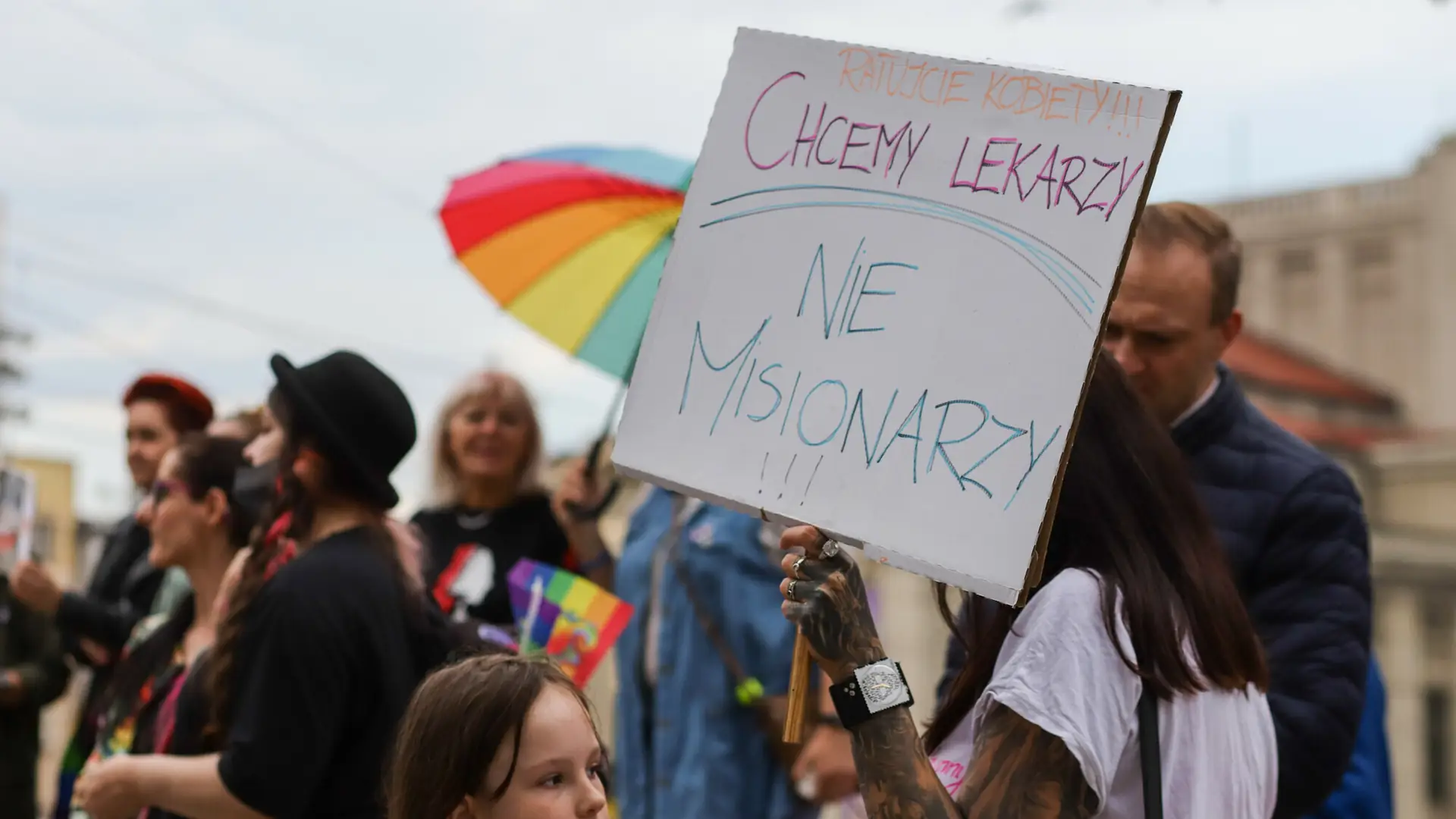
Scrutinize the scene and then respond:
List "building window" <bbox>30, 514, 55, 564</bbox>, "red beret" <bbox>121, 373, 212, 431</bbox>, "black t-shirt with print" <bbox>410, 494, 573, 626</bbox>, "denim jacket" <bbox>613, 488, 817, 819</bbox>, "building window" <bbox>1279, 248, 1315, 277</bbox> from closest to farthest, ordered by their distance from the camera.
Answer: "denim jacket" <bbox>613, 488, 817, 819</bbox>
"black t-shirt with print" <bbox>410, 494, 573, 626</bbox>
"red beret" <bbox>121, 373, 212, 431</bbox>
"building window" <bbox>30, 514, 55, 564</bbox>
"building window" <bbox>1279, 248, 1315, 277</bbox>

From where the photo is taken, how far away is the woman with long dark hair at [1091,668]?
2.34m

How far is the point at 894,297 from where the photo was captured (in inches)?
97.0

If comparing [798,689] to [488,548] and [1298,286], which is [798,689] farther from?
[1298,286]

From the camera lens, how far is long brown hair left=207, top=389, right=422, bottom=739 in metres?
3.43

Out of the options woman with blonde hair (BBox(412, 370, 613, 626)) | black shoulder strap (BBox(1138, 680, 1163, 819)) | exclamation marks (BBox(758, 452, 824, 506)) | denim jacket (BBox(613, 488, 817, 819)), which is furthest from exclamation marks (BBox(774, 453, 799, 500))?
woman with blonde hair (BBox(412, 370, 613, 626))

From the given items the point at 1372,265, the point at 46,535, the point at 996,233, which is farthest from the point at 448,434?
the point at 1372,265

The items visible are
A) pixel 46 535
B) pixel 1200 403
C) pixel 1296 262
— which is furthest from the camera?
pixel 1296 262

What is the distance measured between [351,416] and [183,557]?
897 mm

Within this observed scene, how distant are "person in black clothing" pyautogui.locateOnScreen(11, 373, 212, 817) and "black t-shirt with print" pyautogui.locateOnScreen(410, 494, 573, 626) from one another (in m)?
0.90

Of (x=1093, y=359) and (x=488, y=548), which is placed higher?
(x=1093, y=359)

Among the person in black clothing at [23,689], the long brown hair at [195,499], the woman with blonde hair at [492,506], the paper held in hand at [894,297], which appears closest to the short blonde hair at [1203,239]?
the paper held in hand at [894,297]

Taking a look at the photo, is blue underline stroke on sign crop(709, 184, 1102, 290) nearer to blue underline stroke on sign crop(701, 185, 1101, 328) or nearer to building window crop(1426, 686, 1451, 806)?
blue underline stroke on sign crop(701, 185, 1101, 328)

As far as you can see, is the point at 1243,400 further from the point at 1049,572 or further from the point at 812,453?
the point at 812,453

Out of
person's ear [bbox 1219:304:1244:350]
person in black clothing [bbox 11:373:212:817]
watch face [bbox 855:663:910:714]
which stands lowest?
person in black clothing [bbox 11:373:212:817]
